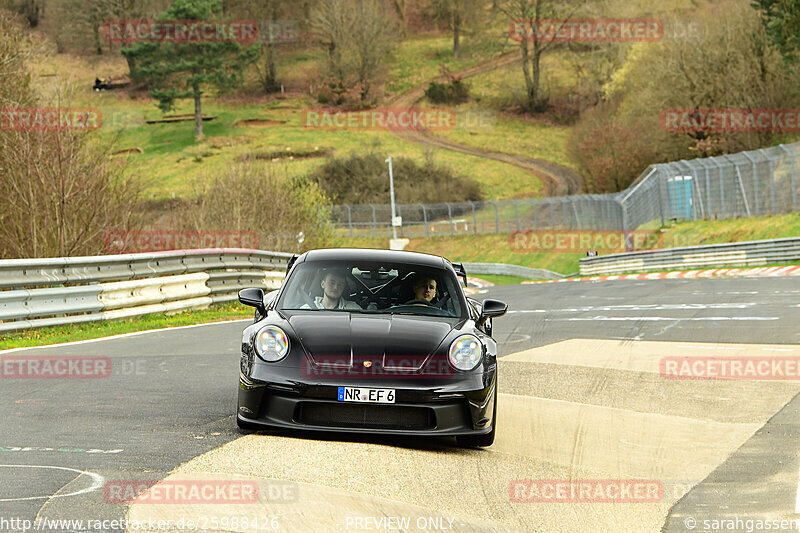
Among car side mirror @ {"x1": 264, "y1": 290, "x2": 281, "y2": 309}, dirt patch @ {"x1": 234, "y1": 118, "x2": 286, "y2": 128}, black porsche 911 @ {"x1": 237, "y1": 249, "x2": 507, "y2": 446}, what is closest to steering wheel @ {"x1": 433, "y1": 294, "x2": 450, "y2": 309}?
black porsche 911 @ {"x1": 237, "y1": 249, "x2": 507, "y2": 446}

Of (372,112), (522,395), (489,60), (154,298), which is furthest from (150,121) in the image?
(522,395)

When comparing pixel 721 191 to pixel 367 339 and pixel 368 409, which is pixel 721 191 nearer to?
pixel 367 339

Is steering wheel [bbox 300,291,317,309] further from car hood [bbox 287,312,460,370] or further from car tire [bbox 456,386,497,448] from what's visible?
car tire [bbox 456,386,497,448]

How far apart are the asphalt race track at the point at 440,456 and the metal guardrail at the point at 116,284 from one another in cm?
187

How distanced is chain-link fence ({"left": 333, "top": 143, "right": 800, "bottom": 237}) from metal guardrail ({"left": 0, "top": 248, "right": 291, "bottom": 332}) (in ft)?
71.0

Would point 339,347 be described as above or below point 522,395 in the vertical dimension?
above

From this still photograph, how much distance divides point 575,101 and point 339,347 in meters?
108

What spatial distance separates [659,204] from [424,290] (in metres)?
37.3

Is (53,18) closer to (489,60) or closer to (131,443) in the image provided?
(489,60)

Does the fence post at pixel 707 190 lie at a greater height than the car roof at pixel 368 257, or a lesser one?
lesser

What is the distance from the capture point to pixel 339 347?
6855 mm

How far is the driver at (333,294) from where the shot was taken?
25.9ft

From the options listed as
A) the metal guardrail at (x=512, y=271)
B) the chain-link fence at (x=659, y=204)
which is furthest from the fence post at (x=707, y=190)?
the metal guardrail at (x=512, y=271)

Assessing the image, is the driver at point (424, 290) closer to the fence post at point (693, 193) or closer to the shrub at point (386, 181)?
the fence post at point (693, 193)
